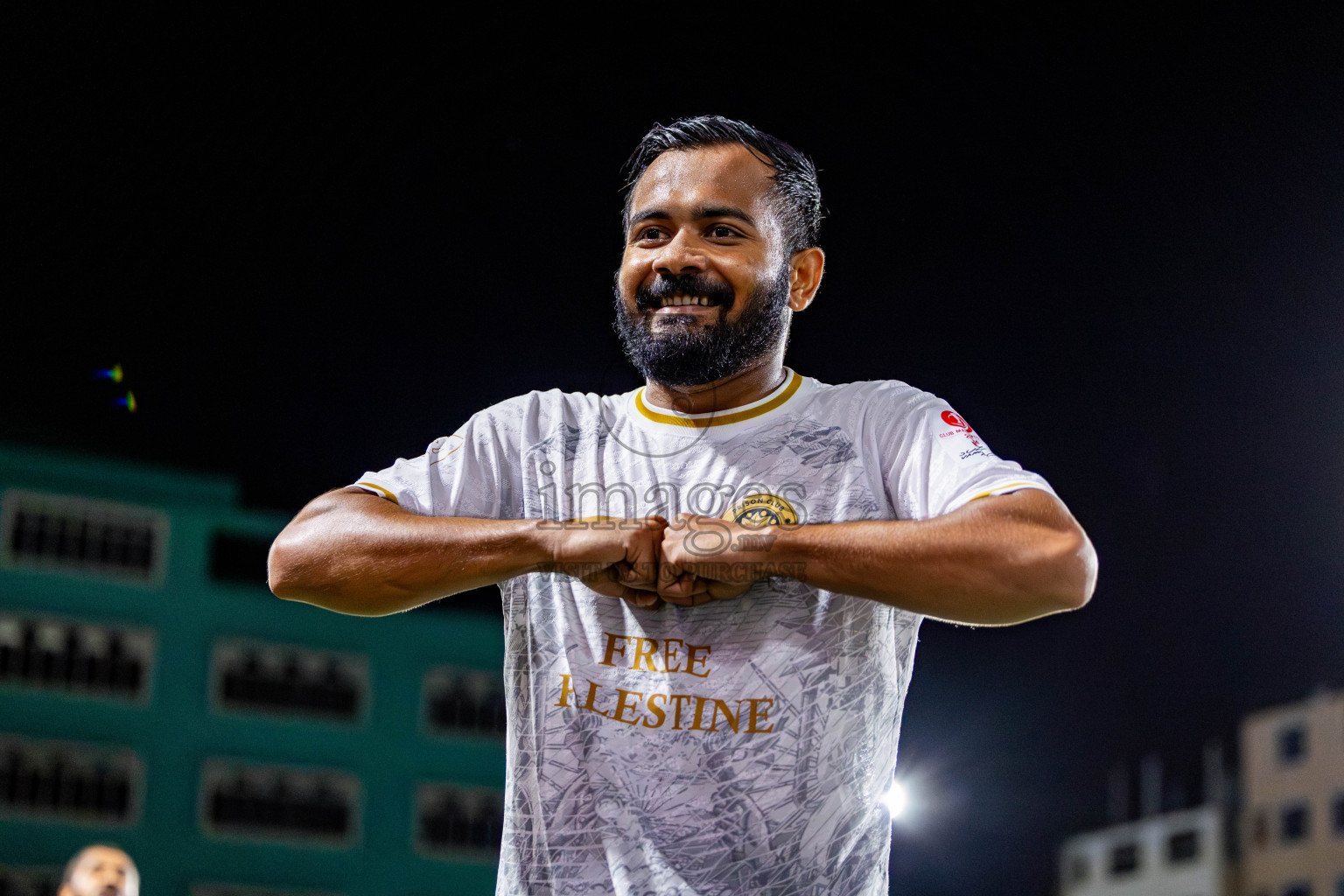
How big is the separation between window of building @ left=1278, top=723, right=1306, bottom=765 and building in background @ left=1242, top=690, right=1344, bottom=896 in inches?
0.7

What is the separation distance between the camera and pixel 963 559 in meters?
1.51

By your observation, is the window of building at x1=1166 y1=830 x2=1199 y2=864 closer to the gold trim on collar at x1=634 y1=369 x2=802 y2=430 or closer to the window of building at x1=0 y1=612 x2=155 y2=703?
the window of building at x1=0 y1=612 x2=155 y2=703

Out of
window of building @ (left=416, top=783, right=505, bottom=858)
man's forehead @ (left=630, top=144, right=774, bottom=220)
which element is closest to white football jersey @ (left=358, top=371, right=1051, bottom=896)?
man's forehead @ (left=630, top=144, right=774, bottom=220)

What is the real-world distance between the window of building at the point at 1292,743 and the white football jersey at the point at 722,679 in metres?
27.9

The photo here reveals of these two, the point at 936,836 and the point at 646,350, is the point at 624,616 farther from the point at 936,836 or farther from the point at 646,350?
the point at 936,836

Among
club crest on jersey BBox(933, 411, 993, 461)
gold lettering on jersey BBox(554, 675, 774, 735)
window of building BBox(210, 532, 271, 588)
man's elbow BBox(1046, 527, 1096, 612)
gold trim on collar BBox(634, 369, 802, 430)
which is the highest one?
window of building BBox(210, 532, 271, 588)

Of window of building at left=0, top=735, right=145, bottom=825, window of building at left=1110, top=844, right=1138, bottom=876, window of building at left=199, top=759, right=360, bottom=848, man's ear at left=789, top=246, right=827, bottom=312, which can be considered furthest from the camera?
window of building at left=1110, top=844, right=1138, bottom=876

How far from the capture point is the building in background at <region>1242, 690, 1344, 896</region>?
982 inches

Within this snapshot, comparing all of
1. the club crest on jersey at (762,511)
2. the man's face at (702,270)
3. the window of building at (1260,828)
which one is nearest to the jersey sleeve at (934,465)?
the club crest on jersey at (762,511)

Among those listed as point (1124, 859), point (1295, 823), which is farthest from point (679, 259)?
point (1124, 859)

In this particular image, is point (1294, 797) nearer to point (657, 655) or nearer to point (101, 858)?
point (101, 858)

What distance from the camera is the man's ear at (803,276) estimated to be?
2.01m

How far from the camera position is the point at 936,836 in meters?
16.1

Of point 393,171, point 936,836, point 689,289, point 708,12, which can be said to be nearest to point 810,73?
point 708,12
